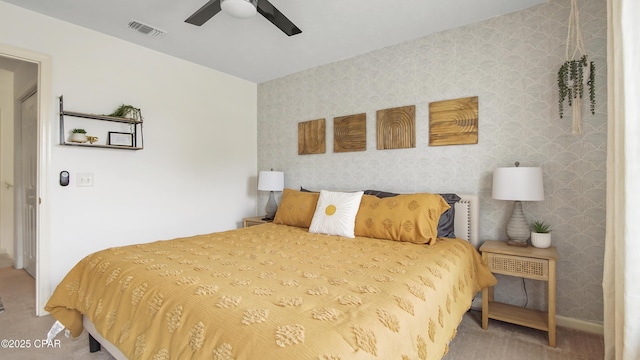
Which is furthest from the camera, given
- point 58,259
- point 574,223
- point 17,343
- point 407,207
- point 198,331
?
point 58,259

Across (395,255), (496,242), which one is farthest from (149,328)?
(496,242)

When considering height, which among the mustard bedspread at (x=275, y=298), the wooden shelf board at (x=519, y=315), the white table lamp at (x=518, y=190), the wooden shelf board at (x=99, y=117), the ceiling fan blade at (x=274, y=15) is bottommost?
the wooden shelf board at (x=519, y=315)

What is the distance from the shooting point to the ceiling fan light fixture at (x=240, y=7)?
5.91 ft

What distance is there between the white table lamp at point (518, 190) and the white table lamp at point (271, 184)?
7.53ft

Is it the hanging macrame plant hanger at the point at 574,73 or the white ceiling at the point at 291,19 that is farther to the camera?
the white ceiling at the point at 291,19

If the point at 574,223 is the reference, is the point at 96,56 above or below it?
above

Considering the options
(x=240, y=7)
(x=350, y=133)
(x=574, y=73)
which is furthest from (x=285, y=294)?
(x=574, y=73)

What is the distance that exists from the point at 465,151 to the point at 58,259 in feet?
12.0

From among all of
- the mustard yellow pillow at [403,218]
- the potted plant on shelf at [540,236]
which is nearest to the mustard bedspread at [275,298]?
the mustard yellow pillow at [403,218]

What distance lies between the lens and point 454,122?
102 inches

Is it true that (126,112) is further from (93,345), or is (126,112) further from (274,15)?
(93,345)

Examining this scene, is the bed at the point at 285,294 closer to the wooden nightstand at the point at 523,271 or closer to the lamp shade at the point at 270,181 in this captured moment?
the wooden nightstand at the point at 523,271

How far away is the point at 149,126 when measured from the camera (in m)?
3.10

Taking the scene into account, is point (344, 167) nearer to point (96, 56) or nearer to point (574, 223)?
point (574, 223)
